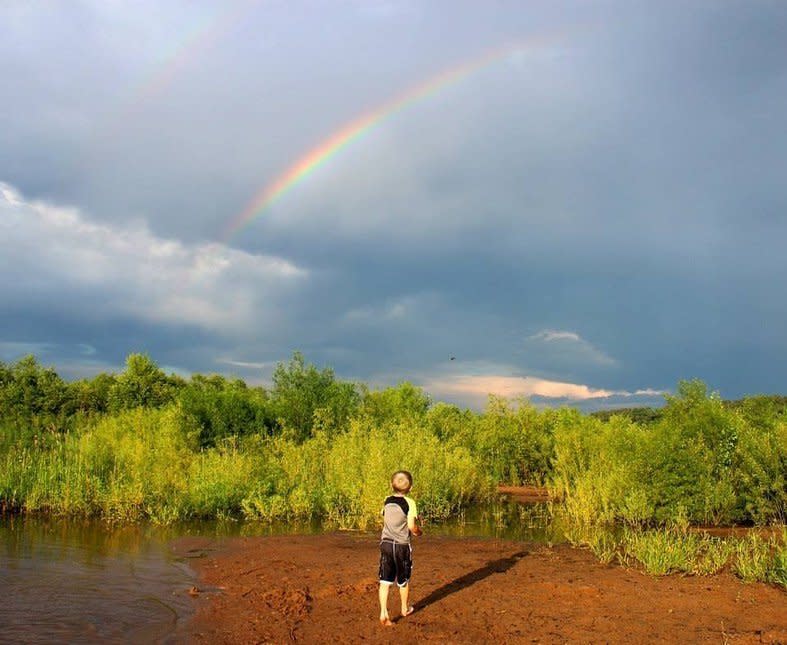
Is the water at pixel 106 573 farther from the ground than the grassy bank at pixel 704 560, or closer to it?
closer to it

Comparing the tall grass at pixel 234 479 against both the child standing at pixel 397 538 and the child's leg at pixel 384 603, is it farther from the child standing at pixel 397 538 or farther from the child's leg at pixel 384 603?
the child standing at pixel 397 538

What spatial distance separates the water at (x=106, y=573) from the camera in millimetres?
9492

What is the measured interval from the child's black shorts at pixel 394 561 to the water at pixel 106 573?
113 inches

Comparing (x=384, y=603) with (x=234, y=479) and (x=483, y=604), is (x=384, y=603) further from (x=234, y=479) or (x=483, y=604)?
(x=234, y=479)

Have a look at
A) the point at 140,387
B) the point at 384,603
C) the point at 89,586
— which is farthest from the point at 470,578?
the point at 140,387

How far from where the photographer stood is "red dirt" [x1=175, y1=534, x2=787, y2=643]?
28.5ft

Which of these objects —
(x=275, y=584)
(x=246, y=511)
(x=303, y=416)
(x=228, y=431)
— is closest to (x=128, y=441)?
(x=246, y=511)

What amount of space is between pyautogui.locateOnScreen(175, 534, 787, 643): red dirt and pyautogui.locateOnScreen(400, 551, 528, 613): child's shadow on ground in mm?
30

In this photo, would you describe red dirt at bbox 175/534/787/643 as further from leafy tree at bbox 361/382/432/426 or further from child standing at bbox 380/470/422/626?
leafy tree at bbox 361/382/432/426

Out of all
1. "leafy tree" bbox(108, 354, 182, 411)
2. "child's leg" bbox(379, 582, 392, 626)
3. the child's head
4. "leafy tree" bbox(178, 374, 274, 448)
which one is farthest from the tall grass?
"leafy tree" bbox(108, 354, 182, 411)

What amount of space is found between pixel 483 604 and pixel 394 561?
208cm

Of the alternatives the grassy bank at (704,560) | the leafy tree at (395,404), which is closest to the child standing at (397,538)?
the grassy bank at (704,560)

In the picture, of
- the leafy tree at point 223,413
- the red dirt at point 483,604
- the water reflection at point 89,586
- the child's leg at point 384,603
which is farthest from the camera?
the leafy tree at point 223,413

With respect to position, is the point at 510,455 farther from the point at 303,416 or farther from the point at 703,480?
the point at 703,480
